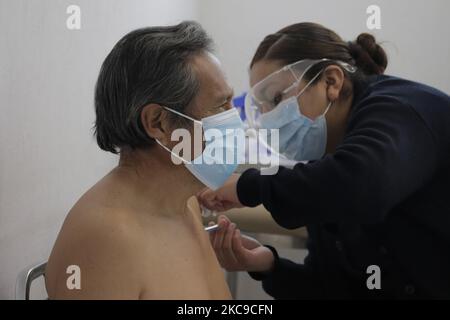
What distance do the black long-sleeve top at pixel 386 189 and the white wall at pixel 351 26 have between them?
139 centimetres

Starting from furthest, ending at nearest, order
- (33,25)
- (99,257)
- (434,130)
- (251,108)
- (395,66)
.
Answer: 1. (395,66)
2. (251,108)
3. (434,130)
4. (33,25)
5. (99,257)

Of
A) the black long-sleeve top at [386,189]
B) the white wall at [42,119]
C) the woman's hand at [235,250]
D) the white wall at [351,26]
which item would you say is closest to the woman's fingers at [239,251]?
the woman's hand at [235,250]

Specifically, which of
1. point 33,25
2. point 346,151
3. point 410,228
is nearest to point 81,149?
point 33,25

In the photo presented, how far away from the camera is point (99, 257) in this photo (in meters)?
0.83

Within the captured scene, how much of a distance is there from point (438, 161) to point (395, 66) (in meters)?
1.59

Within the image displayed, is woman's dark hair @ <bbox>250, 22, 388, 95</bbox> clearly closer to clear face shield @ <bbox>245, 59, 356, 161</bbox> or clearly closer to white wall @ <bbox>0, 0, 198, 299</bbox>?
clear face shield @ <bbox>245, 59, 356, 161</bbox>

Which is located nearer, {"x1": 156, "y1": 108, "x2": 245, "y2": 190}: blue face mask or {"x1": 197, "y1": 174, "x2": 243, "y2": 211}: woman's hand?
{"x1": 156, "y1": 108, "x2": 245, "y2": 190}: blue face mask

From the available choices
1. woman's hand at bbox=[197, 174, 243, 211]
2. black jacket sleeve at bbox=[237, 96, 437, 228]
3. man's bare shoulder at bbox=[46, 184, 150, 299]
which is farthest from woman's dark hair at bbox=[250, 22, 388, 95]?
man's bare shoulder at bbox=[46, 184, 150, 299]

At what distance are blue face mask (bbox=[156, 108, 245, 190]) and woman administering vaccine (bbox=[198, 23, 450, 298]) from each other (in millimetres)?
102

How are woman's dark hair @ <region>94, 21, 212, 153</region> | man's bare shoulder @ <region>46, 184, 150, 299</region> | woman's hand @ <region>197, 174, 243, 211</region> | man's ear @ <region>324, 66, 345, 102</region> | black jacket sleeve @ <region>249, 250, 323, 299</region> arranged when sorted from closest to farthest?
man's bare shoulder @ <region>46, 184, 150, 299</region> < woman's dark hair @ <region>94, 21, 212, 153</region> < woman's hand @ <region>197, 174, 243, 211</region> < man's ear @ <region>324, 66, 345, 102</region> < black jacket sleeve @ <region>249, 250, 323, 299</region>

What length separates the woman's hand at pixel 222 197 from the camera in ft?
3.94

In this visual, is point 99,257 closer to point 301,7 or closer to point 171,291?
point 171,291

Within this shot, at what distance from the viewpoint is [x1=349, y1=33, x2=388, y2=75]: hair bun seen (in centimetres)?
143

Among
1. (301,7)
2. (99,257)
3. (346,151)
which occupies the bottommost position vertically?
(99,257)
